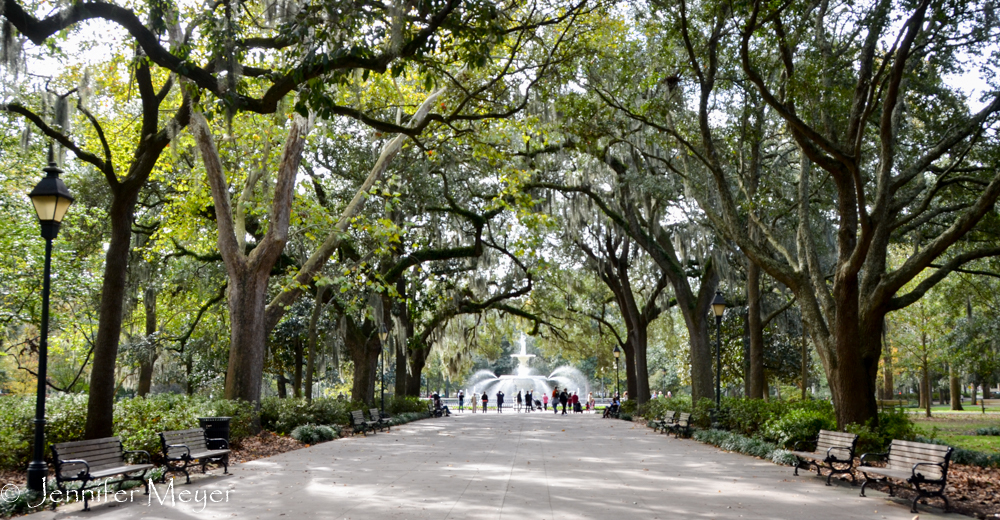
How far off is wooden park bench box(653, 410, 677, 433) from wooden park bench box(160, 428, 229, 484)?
1234cm

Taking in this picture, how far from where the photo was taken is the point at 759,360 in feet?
56.3

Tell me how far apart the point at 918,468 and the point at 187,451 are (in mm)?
9220

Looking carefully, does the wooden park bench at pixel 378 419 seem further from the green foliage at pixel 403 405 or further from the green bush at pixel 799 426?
the green bush at pixel 799 426

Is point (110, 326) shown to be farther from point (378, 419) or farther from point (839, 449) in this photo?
point (378, 419)

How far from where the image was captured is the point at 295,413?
17.3 meters

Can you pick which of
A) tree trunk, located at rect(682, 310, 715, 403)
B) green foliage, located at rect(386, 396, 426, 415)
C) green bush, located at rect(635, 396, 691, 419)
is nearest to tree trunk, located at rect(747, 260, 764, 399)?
tree trunk, located at rect(682, 310, 715, 403)

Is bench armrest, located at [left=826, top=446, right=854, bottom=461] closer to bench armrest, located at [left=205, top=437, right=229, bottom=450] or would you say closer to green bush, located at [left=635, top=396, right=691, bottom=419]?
bench armrest, located at [left=205, top=437, right=229, bottom=450]

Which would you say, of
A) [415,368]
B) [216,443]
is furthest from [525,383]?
[216,443]

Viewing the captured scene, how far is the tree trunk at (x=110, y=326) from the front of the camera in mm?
9609

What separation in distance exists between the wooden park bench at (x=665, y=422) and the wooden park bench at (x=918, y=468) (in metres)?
10.4

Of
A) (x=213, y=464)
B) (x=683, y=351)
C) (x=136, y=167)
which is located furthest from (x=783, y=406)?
(x=683, y=351)

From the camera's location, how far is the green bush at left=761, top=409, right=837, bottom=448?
11.8 m

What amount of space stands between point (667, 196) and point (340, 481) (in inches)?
438

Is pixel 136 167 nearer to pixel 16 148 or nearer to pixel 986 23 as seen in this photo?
pixel 16 148
